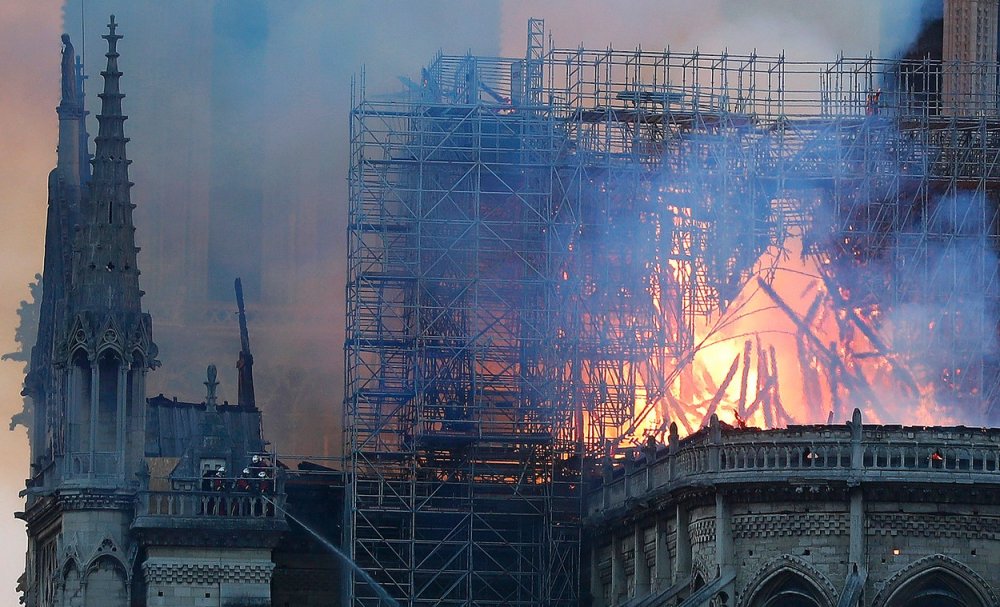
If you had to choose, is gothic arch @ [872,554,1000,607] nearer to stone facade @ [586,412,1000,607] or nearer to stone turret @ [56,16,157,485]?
stone facade @ [586,412,1000,607]

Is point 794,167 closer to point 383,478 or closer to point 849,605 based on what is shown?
point 383,478

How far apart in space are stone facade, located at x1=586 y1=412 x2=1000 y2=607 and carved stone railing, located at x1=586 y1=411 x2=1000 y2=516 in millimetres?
24

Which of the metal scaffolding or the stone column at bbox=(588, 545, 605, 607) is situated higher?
the metal scaffolding

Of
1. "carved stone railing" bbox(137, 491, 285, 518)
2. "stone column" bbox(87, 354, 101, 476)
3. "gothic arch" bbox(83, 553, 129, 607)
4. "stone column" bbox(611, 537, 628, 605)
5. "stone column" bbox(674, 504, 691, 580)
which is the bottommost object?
"stone column" bbox(674, 504, 691, 580)

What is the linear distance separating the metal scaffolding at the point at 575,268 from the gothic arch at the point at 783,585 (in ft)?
50.9

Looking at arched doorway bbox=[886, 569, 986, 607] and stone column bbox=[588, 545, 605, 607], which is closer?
arched doorway bbox=[886, 569, 986, 607]

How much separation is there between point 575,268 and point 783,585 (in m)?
20.1

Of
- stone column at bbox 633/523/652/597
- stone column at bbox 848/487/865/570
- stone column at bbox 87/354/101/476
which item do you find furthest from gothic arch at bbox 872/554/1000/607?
stone column at bbox 87/354/101/476

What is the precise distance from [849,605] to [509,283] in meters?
22.1

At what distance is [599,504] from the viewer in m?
98.5

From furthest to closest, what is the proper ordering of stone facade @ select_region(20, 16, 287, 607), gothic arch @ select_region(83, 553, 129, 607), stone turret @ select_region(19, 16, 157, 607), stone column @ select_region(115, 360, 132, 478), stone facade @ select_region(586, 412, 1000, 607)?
stone column @ select_region(115, 360, 132, 478), stone turret @ select_region(19, 16, 157, 607), stone facade @ select_region(20, 16, 287, 607), gothic arch @ select_region(83, 553, 129, 607), stone facade @ select_region(586, 412, 1000, 607)

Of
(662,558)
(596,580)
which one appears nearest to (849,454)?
(662,558)

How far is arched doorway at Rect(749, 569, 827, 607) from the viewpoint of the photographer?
277 ft

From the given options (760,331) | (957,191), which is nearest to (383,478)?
(760,331)
